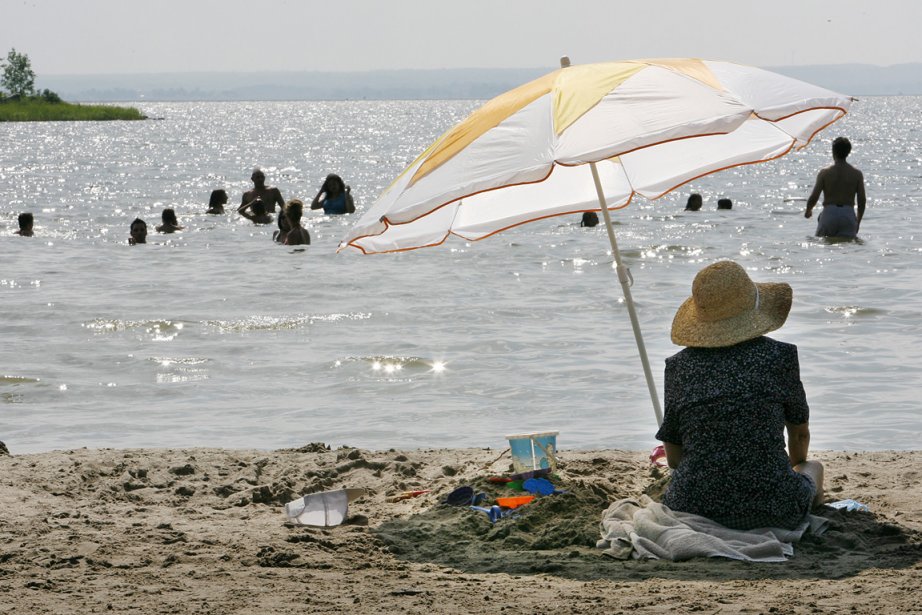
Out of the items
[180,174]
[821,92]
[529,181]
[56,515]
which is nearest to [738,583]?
[529,181]

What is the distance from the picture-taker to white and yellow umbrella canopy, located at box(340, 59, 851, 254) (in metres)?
4.30

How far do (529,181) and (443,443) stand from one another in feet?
11.6

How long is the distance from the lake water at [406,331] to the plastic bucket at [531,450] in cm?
166

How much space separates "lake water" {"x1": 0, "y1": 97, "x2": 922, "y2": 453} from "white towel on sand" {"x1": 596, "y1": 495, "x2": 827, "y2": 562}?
266 centimetres

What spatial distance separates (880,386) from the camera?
28.5 feet

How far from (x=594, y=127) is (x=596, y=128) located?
0.04 feet

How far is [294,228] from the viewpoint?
18047 mm

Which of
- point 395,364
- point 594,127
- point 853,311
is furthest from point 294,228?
point 594,127

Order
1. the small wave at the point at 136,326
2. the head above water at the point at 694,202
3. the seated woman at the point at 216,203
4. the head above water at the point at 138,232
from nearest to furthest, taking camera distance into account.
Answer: the small wave at the point at 136,326
the head above water at the point at 138,232
the seated woman at the point at 216,203
the head above water at the point at 694,202

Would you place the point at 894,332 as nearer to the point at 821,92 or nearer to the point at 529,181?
the point at 821,92

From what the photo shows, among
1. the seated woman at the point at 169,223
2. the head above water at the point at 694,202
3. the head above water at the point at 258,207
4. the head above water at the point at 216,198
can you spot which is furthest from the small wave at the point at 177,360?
the head above water at the point at 694,202

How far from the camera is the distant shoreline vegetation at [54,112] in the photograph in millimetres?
105438

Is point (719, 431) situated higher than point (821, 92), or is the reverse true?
point (821, 92)

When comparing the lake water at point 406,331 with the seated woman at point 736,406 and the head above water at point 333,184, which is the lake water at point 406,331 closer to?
the head above water at point 333,184
